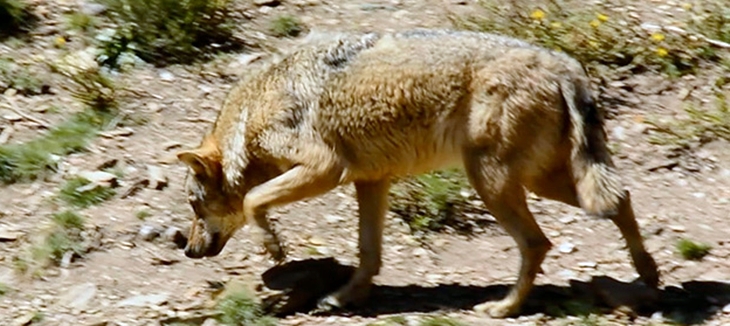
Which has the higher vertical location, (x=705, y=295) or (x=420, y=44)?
(x=420, y=44)

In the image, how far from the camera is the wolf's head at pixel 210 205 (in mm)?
7250

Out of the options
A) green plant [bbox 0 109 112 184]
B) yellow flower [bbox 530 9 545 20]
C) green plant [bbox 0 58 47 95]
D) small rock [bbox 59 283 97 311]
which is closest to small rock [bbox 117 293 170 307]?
small rock [bbox 59 283 97 311]

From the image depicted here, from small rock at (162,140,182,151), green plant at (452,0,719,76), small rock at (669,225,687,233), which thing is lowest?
small rock at (162,140,182,151)

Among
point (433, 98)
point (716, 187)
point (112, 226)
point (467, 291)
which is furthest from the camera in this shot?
point (716, 187)

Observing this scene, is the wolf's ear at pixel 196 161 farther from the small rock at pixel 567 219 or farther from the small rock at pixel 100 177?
the small rock at pixel 567 219

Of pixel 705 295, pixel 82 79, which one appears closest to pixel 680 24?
pixel 705 295

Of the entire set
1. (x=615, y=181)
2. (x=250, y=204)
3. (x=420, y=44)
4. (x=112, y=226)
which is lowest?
(x=112, y=226)

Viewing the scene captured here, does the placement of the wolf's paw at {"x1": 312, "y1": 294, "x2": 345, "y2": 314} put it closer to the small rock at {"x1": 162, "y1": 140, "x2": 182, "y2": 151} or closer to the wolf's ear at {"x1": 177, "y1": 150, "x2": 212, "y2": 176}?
the wolf's ear at {"x1": 177, "y1": 150, "x2": 212, "y2": 176}

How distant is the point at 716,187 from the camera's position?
27.7 ft

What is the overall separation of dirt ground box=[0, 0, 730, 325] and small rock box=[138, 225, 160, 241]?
0.11 ft

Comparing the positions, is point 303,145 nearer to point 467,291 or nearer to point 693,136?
point 467,291

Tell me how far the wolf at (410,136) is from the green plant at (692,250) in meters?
0.59

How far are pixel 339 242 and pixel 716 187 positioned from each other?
7.71ft

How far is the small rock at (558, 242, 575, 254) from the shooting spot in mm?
7711
